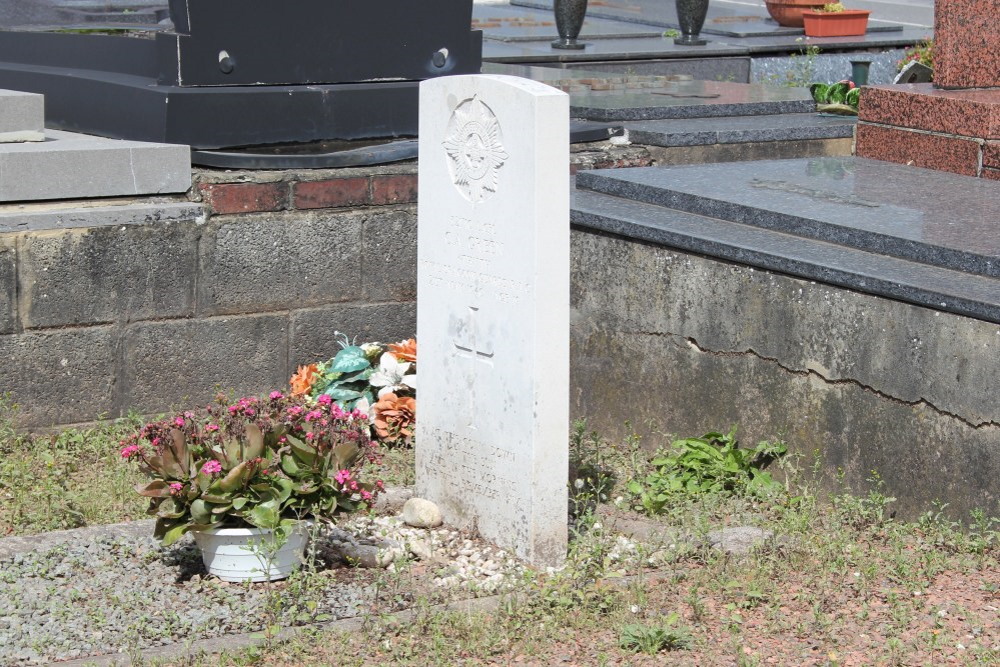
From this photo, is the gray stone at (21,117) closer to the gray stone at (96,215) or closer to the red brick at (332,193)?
the gray stone at (96,215)

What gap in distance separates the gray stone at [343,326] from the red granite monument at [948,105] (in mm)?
2405

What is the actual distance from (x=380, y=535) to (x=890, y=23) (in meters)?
11.5

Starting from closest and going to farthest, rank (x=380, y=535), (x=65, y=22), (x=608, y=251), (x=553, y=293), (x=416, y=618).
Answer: (x=416, y=618) < (x=553, y=293) < (x=380, y=535) < (x=608, y=251) < (x=65, y=22)

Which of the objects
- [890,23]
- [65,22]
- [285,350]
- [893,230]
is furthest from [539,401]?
[890,23]

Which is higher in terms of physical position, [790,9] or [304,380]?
[790,9]

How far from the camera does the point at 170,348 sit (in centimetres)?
543

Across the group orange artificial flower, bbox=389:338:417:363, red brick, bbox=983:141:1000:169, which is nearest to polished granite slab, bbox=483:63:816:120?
red brick, bbox=983:141:1000:169

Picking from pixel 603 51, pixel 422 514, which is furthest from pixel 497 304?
pixel 603 51

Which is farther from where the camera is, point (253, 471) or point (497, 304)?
point (497, 304)

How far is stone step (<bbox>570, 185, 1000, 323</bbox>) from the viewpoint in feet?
13.5

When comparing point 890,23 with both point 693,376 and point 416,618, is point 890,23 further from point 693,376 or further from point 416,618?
point 416,618

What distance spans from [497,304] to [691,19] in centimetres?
841

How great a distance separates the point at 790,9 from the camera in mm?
12922

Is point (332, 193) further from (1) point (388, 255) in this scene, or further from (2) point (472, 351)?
(2) point (472, 351)
